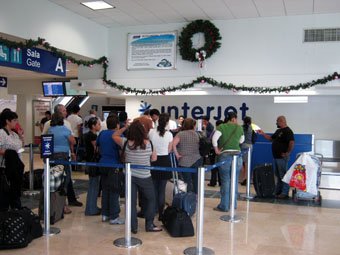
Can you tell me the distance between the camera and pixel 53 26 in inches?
305

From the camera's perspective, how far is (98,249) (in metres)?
4.14

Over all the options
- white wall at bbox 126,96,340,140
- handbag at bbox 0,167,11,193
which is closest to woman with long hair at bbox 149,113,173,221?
handbag at bbox 0,167,11,193

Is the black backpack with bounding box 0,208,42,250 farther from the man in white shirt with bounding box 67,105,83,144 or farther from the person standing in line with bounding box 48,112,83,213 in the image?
the man in white shirt with bounding box 67,105,83,144

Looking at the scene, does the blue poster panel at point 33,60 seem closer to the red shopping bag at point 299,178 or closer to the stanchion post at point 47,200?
the stanchion post at point 47,200

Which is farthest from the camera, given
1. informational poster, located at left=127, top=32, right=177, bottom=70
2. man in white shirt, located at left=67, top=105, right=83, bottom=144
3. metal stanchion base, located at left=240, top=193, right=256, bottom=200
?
informational poster, located at left=127, top=32, right=177, bottom=70

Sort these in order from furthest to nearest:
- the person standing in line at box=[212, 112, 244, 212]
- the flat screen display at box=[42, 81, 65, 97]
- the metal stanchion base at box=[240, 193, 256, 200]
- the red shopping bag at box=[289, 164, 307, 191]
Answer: the flat screen display at box=[42, 81, 65, 97]
the metal stanchion base at box=[240, 193, 256, 200]
the red shopping bag at box=[289, 164, 307, 191]
the person standing in line at box=[212, 112, 244, 212]

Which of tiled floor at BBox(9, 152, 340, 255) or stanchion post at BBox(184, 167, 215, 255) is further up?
stanchion post at BBox(184, 167, 215, 255)

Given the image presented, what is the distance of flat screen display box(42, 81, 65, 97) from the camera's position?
54.3 ft

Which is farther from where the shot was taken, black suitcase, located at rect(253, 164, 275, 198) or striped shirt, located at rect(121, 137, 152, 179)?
black suitcase, located at rect(253, 164, 275, 198)

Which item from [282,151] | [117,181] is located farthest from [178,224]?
[282,151]

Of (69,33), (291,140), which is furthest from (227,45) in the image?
(69,33)

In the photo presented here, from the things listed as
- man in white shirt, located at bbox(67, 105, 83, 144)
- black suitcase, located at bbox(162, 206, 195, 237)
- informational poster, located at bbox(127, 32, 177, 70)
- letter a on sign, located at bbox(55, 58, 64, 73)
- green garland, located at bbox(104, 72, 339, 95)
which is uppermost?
informational poster, located at bbox(127, 32, 177, 70)

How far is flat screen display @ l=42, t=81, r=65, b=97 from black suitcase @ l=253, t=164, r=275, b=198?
1178cm

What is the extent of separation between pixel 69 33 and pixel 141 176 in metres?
5.14
